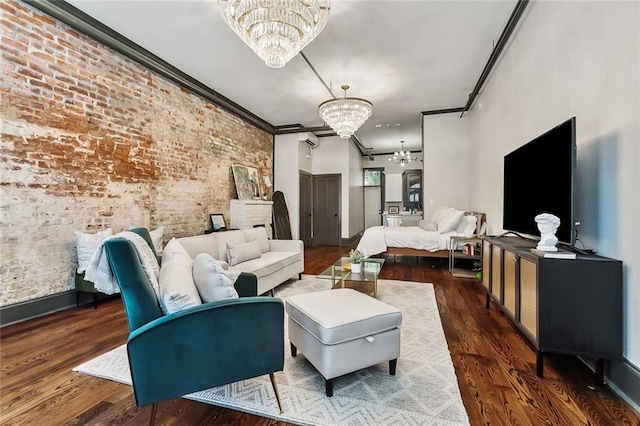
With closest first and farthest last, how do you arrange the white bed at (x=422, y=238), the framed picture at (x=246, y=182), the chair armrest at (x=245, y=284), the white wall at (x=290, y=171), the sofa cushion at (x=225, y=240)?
the chair armrest at (x=245, y=284) → the sofa cushion at (x=225, y=240) → the white bed at (x=422, y=238) → the framed picture at (x=246, y=182) → the white wall at (x=290, y=171)

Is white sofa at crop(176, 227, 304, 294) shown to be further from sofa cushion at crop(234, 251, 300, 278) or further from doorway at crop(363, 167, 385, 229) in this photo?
doorway at crop(363, 167, 385, 229)

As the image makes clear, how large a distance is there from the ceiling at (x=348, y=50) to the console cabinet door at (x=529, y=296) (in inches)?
110

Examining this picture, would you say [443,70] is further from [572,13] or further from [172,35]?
[172,35]

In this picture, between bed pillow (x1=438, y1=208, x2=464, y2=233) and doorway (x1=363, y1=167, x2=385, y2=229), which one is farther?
doorway (x1=363, y1=167, x2=385, y2=229)

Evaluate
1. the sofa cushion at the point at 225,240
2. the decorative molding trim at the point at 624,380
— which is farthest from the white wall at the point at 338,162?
the decorative molding trim at the point at 624,380

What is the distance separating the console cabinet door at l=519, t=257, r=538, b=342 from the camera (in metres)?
1.90

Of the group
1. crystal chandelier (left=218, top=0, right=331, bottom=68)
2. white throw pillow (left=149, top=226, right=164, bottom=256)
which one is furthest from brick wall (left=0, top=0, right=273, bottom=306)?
crystal chandelier (left=218, top=0, right=331, bottom=68)

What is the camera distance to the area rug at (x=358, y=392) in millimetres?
1517

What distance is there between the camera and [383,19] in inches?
130

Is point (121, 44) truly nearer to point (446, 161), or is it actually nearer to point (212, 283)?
point (212, 283)

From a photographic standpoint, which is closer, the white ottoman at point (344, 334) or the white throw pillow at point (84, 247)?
the white ottoman at point (344, 334)

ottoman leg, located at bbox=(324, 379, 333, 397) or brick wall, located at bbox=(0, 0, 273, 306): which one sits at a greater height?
brick wall, located at bbox=(0, 0, 273, 306)

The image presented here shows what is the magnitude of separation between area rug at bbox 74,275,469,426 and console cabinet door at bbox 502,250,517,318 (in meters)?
0.66

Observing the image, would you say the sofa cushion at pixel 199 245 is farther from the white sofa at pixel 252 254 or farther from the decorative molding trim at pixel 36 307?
the decorative molding trim at pixel 36 307
